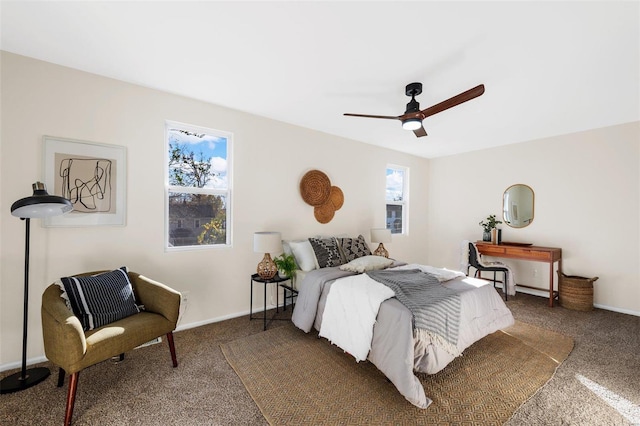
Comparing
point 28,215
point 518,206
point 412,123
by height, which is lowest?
point 28,215

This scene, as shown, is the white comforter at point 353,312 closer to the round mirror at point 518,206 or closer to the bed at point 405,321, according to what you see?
the bed at point 405,321

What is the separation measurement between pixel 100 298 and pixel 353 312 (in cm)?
198

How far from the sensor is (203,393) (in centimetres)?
195

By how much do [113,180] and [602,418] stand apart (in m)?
4.20

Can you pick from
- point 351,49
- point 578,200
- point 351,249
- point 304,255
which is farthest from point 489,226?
point 351,49

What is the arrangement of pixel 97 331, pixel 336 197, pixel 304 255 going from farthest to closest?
pixel 336 197, pixel 304 255, pixel 97 331

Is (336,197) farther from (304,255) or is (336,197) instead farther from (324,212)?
(304,255)

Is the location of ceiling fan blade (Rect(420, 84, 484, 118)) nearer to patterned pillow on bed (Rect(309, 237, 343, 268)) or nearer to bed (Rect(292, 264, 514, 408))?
bed (Rect(292, 264, 514, 408))

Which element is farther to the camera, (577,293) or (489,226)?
(489,226)

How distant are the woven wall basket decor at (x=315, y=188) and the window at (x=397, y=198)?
1.59 metres

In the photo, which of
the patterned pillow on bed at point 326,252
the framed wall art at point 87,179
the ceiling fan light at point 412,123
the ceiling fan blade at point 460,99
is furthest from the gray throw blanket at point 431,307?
the framed wall art at point 87,179

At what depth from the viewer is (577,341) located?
274 centimetres

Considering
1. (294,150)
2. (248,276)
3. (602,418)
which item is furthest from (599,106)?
(248,276)

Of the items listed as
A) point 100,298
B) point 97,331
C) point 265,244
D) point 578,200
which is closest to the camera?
point 97,331
